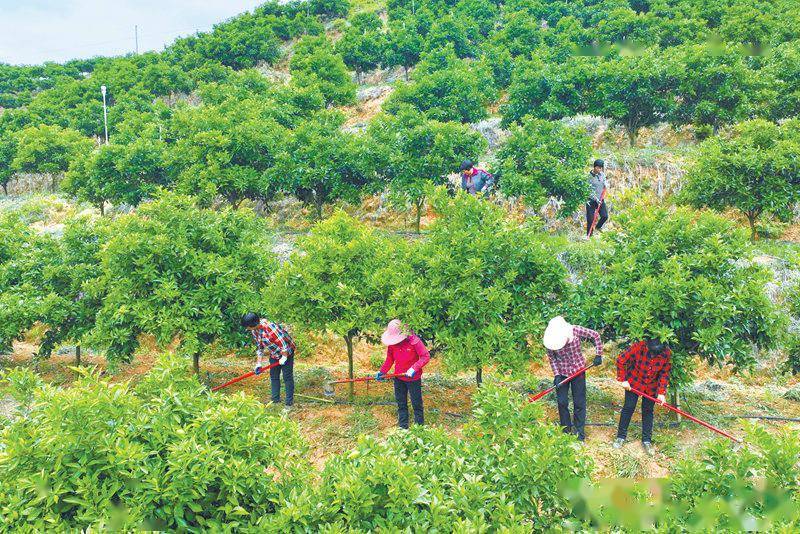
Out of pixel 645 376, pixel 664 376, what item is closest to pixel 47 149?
pixel 645 376

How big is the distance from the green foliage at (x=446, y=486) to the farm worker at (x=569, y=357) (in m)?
3.02

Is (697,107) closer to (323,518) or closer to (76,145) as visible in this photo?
(323,518)

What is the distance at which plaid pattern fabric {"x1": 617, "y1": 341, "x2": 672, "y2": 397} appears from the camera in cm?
797

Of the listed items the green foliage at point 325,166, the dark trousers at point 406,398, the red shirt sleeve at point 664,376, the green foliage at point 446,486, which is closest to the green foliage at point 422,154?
the green foliage at point 325,166

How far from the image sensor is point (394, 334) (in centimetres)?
875

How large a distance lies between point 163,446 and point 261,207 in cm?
2226

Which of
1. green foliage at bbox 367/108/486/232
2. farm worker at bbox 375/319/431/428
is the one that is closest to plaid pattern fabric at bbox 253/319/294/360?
farm worker at bbox 375/319/431/428

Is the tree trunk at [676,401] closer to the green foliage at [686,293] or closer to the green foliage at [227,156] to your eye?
the green foliage at [686,293]

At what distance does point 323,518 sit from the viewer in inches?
176

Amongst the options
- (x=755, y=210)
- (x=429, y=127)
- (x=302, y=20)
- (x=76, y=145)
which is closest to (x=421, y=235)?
(x=429, y=127)

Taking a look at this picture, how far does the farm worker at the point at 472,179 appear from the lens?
13.2m

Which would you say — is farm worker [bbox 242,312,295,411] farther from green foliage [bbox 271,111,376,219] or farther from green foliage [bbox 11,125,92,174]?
green foliage [bbox 11,125,92,174]

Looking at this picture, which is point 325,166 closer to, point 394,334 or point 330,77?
point 394,334

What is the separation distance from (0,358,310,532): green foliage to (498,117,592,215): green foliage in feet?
39.6
